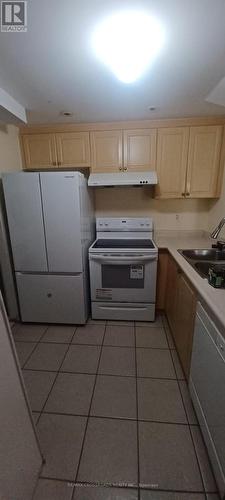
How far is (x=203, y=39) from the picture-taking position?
3.71 feet

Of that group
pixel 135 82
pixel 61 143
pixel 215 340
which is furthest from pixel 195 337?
pixel 61 143

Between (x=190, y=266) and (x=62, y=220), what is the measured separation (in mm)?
1250

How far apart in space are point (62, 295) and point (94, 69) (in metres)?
1.96

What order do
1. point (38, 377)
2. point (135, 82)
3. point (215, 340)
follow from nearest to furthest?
point (215, 340), point (135, 82), point (38, 377)

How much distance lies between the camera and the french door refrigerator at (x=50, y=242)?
2010 millimetres

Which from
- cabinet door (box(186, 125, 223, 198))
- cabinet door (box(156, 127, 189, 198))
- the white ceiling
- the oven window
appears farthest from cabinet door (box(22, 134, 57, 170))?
cabinet door (box(186, 125, 223, 198))

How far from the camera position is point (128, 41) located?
111 cm

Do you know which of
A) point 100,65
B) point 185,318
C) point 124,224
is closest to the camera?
point 100,65

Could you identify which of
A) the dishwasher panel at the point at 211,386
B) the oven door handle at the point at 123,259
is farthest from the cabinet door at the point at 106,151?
the dishwasher panel at the point at 211,386

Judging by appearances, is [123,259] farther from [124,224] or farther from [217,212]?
[217,212]

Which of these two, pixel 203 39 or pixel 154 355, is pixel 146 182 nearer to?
pixel 203 39

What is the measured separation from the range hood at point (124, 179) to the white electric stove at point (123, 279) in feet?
2.20

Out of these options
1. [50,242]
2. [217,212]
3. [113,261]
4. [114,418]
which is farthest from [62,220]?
[217,212]

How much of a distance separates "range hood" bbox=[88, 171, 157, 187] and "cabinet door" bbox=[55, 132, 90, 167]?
265mm
